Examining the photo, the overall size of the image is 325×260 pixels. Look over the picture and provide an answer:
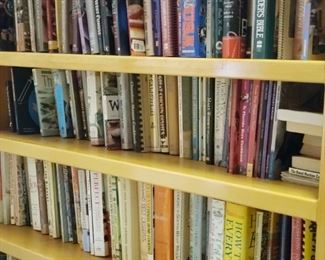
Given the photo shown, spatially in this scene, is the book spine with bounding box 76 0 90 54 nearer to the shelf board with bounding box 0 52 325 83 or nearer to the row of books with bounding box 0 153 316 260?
the shelf board with bounding box 0 52 325 83

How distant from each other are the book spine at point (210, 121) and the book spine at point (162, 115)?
11 centimetres

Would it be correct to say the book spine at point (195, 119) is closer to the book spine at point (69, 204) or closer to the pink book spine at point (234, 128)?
the pink book spine at point (234, 128)

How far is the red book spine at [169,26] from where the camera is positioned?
97 centimetres

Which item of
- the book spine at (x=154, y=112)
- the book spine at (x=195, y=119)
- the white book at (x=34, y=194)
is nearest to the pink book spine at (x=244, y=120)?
the book spine at (x=195, y=119)

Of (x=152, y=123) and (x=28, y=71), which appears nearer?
(x=152, y=123)

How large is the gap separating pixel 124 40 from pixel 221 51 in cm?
24

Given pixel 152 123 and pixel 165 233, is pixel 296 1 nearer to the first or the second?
pixel 152 123

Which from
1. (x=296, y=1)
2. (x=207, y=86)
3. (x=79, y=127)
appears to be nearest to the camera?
(x=296, y=1)

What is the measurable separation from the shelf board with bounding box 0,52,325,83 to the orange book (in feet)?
0.84

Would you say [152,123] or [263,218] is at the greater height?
[152,123]

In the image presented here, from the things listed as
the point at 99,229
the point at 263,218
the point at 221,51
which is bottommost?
the point at 99,229

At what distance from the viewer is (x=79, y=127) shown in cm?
121

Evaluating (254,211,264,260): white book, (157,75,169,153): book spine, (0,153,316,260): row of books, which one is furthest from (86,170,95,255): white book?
(254,211,264,260): white book

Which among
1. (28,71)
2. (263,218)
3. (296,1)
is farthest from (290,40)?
(28,71)
